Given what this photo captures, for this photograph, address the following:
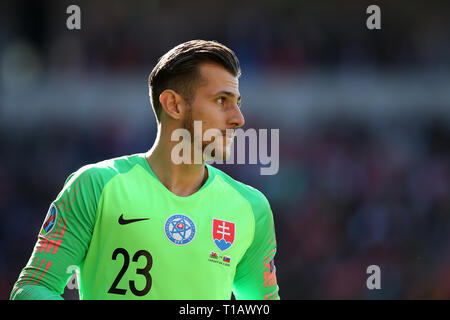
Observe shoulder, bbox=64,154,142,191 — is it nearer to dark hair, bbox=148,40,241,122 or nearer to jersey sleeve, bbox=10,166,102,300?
jersey sleeve, bbox=10,166,102,300

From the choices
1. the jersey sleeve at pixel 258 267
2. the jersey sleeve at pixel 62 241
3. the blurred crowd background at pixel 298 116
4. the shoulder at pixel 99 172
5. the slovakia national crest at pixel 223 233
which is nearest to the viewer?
the jersey sleeve at pixel 62 241

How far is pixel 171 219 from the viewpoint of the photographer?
3020 mm

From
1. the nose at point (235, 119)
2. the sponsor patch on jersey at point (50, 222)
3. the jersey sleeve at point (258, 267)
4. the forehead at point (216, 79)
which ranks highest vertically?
the forehead at point (216, 79)

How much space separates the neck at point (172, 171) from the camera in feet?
10.4

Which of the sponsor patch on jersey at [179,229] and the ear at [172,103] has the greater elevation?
the ear at [172,103]

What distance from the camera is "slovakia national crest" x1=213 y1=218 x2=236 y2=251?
3086 mm

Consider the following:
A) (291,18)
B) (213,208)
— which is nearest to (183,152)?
(213,208)

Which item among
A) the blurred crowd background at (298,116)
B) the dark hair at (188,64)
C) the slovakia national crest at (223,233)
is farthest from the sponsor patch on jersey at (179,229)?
the blurred crowd background at (298,116)

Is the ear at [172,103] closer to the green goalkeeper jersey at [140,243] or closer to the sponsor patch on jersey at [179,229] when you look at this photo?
the green goalkeeper jersey at [140,243]

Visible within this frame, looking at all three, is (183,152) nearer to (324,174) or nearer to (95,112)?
(324,174)

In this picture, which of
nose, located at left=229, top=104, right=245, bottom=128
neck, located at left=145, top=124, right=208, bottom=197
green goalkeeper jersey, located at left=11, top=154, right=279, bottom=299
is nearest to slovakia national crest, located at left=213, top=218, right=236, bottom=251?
green goalkeeper jersey, located at left=11, top=154, right=279, bottom=299

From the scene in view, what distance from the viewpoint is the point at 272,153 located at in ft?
34.6

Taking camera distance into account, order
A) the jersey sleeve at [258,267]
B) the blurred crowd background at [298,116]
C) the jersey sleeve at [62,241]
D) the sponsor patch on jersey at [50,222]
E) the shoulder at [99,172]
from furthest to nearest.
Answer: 1. the blurred crowd background at [298,116]
2. the jersey sleeve at [258,267]
3. the shoulder at [99,172]
4. the sponsor patch on jersey at [50,222]
5. the jersey sleeve at [62,241]

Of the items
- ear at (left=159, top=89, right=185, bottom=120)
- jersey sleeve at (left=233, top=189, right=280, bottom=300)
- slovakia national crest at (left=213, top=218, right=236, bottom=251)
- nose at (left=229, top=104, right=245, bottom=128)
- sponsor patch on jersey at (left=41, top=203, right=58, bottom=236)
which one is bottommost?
jersey sleeve at (left=233, top=189, right=280, bottom=300)
